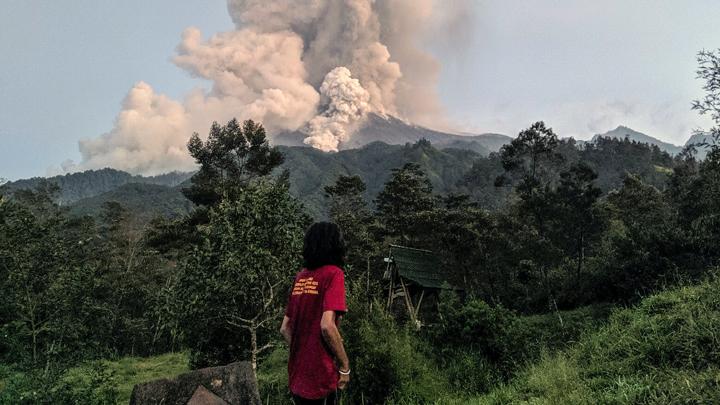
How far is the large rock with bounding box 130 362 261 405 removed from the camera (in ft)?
12.0

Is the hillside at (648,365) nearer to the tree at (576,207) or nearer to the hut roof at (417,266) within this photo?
the hut roof at (417,266)

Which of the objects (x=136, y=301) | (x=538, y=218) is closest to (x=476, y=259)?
(x=538, y=218)

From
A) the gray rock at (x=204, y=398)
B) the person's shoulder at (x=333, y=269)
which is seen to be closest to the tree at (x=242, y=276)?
the gray rock at (x=204, y=398)

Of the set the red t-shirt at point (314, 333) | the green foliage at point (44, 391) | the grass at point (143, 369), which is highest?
the red t-shirt at point (314, 333)

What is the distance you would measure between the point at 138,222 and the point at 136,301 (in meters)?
14.5

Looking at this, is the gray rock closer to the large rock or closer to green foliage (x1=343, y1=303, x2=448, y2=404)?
the large rock

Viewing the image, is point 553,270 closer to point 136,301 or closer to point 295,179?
point 136,301

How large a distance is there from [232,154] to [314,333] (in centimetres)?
3099

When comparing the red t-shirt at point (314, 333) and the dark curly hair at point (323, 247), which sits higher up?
the dark curly hair at point (323, 247)

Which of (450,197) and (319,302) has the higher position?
(450,197)

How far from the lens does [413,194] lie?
36.7 metres

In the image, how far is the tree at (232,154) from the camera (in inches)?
1254

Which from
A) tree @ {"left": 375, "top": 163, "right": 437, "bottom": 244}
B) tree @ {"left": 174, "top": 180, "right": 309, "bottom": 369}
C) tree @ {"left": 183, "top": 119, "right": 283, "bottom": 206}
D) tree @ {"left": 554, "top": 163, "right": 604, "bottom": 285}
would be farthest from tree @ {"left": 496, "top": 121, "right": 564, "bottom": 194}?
tree @ {"left": 174, "top": 180, "right": 309, "bottom": 369}

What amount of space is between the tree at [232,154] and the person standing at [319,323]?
28.4 metres
